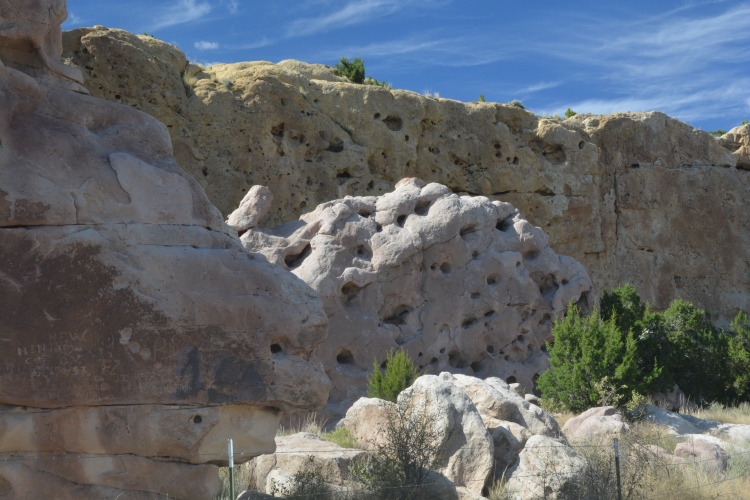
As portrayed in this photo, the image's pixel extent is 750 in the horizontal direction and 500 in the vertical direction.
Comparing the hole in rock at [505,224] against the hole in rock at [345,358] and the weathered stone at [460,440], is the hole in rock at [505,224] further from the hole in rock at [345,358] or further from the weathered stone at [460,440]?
the weathered stone at [460,440]

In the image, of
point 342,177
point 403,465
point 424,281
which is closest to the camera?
point 403,465

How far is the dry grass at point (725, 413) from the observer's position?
46.4ft

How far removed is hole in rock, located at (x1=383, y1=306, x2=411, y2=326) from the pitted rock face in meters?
0.02

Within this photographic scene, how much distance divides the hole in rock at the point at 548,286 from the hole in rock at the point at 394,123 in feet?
21.3

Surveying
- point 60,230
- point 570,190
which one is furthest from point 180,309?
point 570,190

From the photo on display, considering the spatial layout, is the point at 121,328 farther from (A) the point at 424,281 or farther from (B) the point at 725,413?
(B) the point at 725,413

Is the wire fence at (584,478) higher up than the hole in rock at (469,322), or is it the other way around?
the hole in rock at (469,322)

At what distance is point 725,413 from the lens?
1484 centimetres

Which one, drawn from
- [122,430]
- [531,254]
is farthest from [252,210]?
[122,430]

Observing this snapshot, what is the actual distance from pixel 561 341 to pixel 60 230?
9112mm

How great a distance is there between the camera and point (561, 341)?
14.0 m

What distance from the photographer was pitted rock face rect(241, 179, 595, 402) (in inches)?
529

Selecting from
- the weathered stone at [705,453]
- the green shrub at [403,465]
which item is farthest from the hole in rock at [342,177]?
the green shrub at [403,465]

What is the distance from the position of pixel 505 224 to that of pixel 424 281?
2.17 meters
